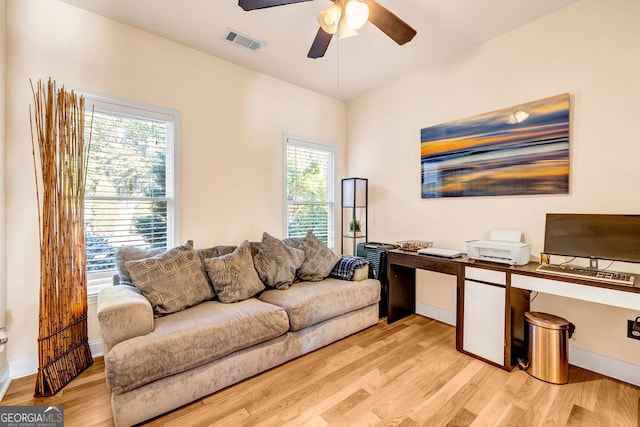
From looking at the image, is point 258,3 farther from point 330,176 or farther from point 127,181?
point 330,176

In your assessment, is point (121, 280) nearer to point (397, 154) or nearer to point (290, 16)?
point (290, 16)

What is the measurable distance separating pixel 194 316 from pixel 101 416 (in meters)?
0.71

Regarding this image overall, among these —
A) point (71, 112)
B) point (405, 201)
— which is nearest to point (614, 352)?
point (405, 201)

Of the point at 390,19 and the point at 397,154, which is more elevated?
the point at 390,19

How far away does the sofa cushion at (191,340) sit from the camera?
5.11ft

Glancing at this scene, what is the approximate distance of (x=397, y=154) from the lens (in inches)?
140

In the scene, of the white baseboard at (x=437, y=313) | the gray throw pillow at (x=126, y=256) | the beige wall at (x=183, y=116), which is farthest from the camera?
the white baseboard at (x=437, y=313)

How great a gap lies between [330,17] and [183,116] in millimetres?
1746

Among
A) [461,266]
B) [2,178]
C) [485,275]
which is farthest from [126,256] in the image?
[485,275]

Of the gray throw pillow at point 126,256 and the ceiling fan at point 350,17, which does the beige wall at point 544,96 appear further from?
the gray throw pillow at point 126,256

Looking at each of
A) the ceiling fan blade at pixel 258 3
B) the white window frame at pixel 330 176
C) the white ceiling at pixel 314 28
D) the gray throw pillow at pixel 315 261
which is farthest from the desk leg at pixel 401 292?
the ceiling fan blade at pixel 258 3

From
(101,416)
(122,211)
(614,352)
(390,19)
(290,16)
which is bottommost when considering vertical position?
(101,416)

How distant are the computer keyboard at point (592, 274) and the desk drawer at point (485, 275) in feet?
0.79

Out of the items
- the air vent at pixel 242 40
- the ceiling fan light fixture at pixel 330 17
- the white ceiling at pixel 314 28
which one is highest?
the white ceiling at pixel 314 28
